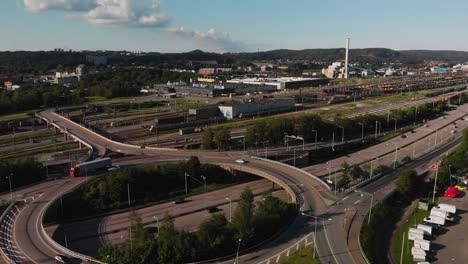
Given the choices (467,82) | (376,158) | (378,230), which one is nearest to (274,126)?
(376,158)

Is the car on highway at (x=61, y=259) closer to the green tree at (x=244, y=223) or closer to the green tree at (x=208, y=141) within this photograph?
the green tree at (x=244, y=223)

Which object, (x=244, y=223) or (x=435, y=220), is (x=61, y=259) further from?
(x=435, y=220)

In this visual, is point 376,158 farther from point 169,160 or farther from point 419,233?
point 169,160

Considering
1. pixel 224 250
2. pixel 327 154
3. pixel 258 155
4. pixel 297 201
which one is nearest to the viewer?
pixel 224 250

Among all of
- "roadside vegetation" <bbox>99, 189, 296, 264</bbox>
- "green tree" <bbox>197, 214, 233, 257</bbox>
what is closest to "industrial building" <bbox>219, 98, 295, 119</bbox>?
"roadside vegetation" <bbox>99, 189, 296, 264</bbox>

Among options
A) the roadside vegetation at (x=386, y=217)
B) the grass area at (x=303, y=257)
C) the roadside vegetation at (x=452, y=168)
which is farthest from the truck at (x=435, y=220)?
the grass area at (x=303, y=257)

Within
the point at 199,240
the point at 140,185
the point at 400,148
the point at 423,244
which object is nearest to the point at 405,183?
the point at 423,244
